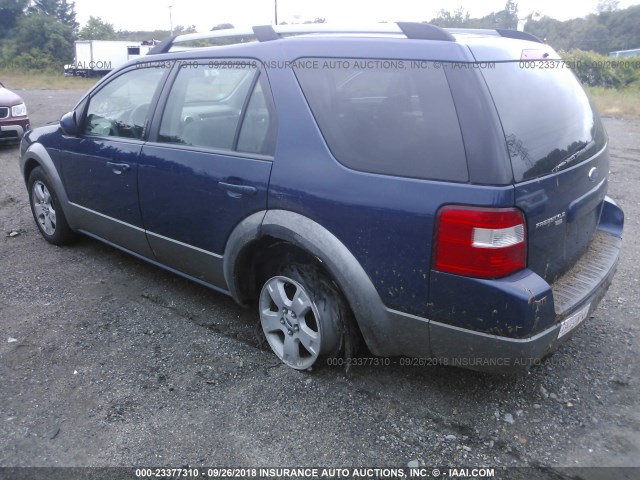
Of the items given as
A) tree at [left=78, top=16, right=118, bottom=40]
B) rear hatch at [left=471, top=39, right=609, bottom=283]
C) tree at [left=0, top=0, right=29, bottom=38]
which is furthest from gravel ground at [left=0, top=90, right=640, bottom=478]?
tree at [left=0, top=0, right=29, bottom=38]

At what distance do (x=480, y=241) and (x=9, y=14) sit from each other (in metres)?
91.0

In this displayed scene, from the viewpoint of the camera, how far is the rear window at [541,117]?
238cm

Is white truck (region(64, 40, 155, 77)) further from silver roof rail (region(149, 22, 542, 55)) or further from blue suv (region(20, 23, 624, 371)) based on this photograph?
blue suv (region(20, 23, 624, 371))

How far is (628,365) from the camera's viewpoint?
10.4 ft

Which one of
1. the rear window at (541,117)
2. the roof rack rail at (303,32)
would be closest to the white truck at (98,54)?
the roof rack rail at (303,32)

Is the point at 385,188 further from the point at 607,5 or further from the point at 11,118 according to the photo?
the point at 607,5

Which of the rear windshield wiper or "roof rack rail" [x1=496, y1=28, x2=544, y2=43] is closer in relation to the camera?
the rear windshield wiper

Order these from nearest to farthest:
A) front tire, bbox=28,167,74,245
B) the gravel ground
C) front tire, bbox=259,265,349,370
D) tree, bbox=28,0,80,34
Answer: the gravel ground, front tire, bbox=259,265,349,370, front tire, bbox=28,167,74,245, tree, bbox=28,0,80,34

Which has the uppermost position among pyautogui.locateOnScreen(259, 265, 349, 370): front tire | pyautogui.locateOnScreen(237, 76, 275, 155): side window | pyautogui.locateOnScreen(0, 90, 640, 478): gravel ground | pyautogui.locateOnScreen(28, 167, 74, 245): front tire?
pyautogui.locateOnScreen(237, 76, 275, 155): side window

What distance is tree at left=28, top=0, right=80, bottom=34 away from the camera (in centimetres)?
7994

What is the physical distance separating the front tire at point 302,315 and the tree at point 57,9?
88.0 metres

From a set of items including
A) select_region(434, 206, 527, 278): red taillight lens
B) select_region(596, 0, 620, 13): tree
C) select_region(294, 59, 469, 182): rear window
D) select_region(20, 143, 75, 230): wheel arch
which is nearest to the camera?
select_region(434, 206, 527, 278): red taillight lens

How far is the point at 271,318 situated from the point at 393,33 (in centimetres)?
168

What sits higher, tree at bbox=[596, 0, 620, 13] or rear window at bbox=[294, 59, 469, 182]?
tree at bbox=[596, 0, 620, 13]
